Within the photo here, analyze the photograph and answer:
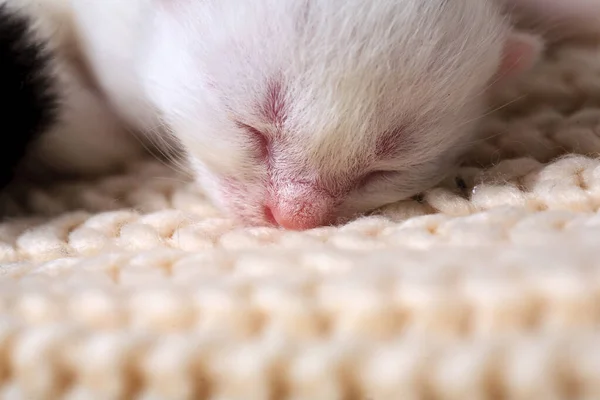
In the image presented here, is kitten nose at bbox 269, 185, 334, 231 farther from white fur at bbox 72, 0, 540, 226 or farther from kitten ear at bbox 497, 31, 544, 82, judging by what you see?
kitten ear at bbox 497, 31, 544, 82

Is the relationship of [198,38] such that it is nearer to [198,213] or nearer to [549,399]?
[198,213]

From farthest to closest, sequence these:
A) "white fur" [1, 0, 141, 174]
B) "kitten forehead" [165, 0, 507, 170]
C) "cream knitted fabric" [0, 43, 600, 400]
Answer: "white fur" [1, 0, 141, 174], "kitten forehead" [165, 0, 507, 170], "cream knitted fabric" [0, 43, 600, 400]

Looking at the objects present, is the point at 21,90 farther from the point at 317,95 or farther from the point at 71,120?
the point at 317,95

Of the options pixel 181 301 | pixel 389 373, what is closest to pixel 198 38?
pixel 181 301

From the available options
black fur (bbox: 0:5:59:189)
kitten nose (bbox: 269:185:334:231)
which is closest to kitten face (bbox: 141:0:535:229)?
kitten nose (bbox: 269:185:334:231)

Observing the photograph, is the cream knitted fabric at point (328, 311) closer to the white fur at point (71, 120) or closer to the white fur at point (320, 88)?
the white fur at point (320, 88)

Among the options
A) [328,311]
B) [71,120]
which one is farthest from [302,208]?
[71,120]
